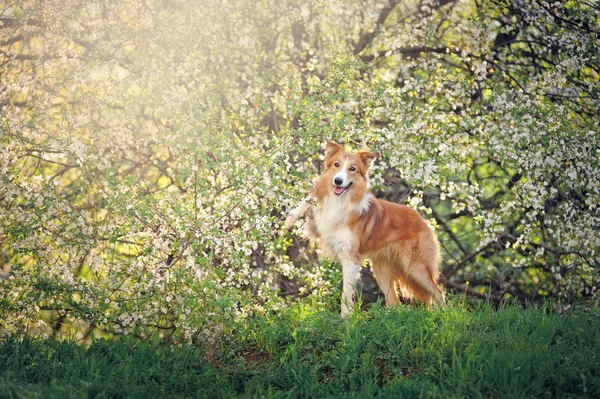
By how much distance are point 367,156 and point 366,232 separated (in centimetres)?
92

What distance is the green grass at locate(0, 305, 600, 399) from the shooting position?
5.17m

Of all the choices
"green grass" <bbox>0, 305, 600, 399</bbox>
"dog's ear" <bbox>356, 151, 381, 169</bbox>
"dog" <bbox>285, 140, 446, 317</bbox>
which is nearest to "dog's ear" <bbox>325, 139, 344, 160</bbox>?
"dog" <bbox>285, 140, 446, 317</bbox>

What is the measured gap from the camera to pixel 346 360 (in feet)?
18.6

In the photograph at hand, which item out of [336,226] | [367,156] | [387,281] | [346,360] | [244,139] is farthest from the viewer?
[244,139]

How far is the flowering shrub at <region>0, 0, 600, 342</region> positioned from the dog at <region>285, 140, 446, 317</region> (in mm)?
422

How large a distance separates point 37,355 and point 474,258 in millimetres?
7463

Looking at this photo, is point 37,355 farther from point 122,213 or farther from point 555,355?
point 555,355

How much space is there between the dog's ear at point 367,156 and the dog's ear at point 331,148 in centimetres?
25

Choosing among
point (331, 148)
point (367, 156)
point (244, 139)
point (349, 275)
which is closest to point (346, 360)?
point (349, 275)

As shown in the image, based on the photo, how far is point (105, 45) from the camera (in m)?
8.98

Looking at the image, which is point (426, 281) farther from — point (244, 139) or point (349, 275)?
point (244, 139)

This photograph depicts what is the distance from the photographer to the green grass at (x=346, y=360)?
5172 mm

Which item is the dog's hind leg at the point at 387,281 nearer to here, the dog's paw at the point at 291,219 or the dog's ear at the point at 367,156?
the dog's paw at the point at 291,219

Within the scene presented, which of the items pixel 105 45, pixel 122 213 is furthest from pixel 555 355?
pixel 105 45
